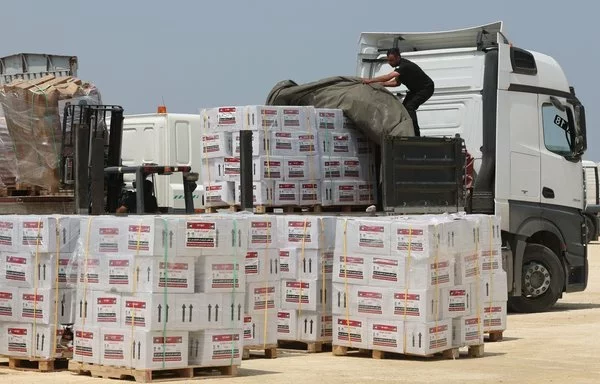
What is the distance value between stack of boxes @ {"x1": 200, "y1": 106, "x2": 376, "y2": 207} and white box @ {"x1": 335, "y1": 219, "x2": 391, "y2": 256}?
2255 mm

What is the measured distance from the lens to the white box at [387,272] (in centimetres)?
1484

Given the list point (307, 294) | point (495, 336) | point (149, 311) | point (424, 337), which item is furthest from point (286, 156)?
point (149, 311)

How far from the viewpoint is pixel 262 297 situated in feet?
49.1

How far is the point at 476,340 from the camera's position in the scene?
1562 centimetres

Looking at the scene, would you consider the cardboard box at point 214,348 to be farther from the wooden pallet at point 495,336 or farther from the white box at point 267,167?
the wooden pallet at point 495,336

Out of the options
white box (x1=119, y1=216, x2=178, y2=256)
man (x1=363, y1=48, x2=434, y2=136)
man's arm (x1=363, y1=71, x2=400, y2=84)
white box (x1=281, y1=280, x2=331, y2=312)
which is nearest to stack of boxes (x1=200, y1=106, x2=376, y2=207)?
man's arm (x1=363, y1=71, x2=400, y2=84)

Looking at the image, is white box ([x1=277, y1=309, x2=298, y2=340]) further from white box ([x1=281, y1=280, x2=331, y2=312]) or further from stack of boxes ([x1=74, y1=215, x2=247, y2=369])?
stack of boxes ([x1=74, y1=215, x2=247, y2=369])

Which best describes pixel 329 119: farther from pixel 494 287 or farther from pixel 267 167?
pixel 494 287

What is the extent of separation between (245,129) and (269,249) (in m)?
2.67

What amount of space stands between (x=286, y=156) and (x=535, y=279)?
5.62 m

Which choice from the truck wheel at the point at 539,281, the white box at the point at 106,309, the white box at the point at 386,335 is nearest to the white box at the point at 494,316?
the white box at the point at 386,335

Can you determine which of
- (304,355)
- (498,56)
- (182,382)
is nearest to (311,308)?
(304,355)

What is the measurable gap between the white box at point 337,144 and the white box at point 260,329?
3338mm

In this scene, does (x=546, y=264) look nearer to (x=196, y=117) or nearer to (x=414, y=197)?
(x=414, y=197)
